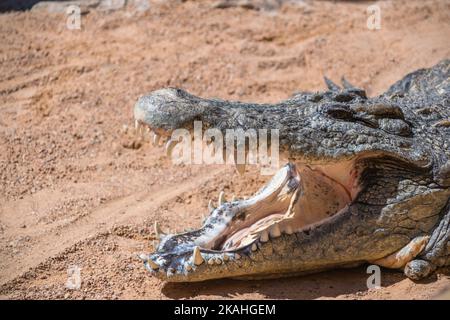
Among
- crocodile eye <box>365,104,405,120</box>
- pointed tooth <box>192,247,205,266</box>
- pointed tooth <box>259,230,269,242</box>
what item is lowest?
pointed tooth <box>192,247,205,266</box>

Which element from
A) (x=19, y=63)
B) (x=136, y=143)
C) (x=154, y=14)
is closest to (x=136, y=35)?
(x=154, y=14)

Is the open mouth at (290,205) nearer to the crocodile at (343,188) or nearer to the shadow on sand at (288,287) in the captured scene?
the crocodile at (343,188)

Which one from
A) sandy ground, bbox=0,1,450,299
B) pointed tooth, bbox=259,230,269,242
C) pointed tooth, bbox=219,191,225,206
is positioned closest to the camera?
pointed tooth, bbox=259,230,269,242

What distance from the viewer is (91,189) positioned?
19.5 feet

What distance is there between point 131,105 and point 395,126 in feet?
12.0

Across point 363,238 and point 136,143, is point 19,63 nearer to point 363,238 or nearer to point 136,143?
point 136,143

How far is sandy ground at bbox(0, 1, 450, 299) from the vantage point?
15.1ft

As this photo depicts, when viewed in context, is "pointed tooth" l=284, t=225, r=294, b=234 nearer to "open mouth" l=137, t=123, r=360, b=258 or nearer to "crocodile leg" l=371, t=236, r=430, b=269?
"open mouth" l=137, t=123, r=360, b=258

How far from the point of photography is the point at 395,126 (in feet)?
14.7

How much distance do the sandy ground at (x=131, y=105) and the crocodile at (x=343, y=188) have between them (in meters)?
0.20

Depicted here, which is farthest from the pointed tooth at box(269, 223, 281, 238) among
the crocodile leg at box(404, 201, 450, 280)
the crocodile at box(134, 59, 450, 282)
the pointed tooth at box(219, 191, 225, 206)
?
the crocodile leg at box(404, 201, 450, 280)

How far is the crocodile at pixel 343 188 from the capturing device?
424 cm

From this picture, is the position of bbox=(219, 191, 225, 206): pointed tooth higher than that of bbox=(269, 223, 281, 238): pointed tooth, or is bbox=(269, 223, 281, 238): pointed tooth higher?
bbox=(269, 223, 281, 238): pointed tooth

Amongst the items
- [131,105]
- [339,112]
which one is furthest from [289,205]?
[131,105]
